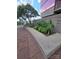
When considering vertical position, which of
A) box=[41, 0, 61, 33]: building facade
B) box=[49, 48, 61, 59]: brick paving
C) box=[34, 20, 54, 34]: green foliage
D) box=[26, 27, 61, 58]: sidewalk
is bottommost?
box=[49, 48, 61, 59]: brick paving

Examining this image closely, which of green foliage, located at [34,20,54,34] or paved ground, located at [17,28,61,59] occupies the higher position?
green foliage, located at [34,20,54,34]

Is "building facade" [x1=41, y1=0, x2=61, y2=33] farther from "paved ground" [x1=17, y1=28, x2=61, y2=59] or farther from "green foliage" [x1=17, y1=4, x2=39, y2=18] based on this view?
"paved ground" [x1=17, y1=28, x2=61, y2=59]


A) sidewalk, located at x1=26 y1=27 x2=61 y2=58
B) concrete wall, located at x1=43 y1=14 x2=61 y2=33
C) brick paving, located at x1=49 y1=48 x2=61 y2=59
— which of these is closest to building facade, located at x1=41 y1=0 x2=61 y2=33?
concrete wall, located at x1=43 y1=14 x2=61 y2=33

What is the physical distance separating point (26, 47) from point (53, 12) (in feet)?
1.69

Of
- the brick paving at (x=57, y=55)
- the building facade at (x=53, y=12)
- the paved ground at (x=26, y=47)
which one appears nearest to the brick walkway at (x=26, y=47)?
the paved ground at (x=26, y=47)

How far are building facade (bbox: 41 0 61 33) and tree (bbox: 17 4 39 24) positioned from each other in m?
0.11

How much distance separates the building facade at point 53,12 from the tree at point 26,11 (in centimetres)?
11

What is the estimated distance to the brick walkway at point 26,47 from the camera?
189 cm

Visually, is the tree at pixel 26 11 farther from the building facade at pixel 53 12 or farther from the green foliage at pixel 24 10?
the building facade at pixel 53 12

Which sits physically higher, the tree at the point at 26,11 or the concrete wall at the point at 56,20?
the tree at the point at 26,11

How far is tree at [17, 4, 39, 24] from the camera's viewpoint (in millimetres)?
1884

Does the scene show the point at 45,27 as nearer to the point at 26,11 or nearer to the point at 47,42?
the point at 47,42

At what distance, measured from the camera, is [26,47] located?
190 cm

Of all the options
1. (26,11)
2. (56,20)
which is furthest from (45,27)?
(26,11)
